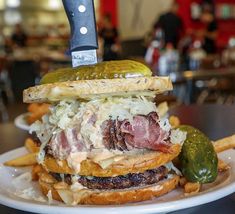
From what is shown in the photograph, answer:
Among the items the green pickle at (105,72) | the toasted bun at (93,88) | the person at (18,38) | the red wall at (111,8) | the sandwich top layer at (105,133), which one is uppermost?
the green pickle at (105,72)

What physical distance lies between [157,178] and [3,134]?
967mm

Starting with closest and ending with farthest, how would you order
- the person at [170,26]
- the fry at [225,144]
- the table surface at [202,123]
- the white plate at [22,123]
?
the fry at [225,144]
the table surface at [202,123]
the white plate at [22,123]
the person at [170,26]

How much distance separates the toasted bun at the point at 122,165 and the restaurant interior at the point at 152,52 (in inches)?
5.4

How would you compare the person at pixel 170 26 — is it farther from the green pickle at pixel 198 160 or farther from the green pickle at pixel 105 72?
the green pickle at pixel 105 72

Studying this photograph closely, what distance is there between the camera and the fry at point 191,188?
3.63 feet

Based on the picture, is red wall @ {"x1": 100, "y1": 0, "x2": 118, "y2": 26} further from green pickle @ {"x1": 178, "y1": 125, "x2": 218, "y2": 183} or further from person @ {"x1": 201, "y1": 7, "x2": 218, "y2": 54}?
green pickle @ {"x1": 178, "y1": 125, "x2": 218, "y2": 183}

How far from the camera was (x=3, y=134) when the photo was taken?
192 centimetres

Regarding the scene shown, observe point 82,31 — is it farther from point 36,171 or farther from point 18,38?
point 18,38

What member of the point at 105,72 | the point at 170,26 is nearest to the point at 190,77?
the point at 105,72

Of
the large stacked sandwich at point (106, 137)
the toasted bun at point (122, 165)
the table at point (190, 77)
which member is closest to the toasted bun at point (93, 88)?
the large stacked sandwich at point (106, 137)

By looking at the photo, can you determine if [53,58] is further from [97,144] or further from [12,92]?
[97,144]

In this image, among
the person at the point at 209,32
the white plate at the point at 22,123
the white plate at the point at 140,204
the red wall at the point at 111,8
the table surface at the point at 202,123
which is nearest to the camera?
the white plate at the point at 140,204

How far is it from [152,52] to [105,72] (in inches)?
152

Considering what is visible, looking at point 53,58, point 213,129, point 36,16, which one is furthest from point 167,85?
point 36,16
